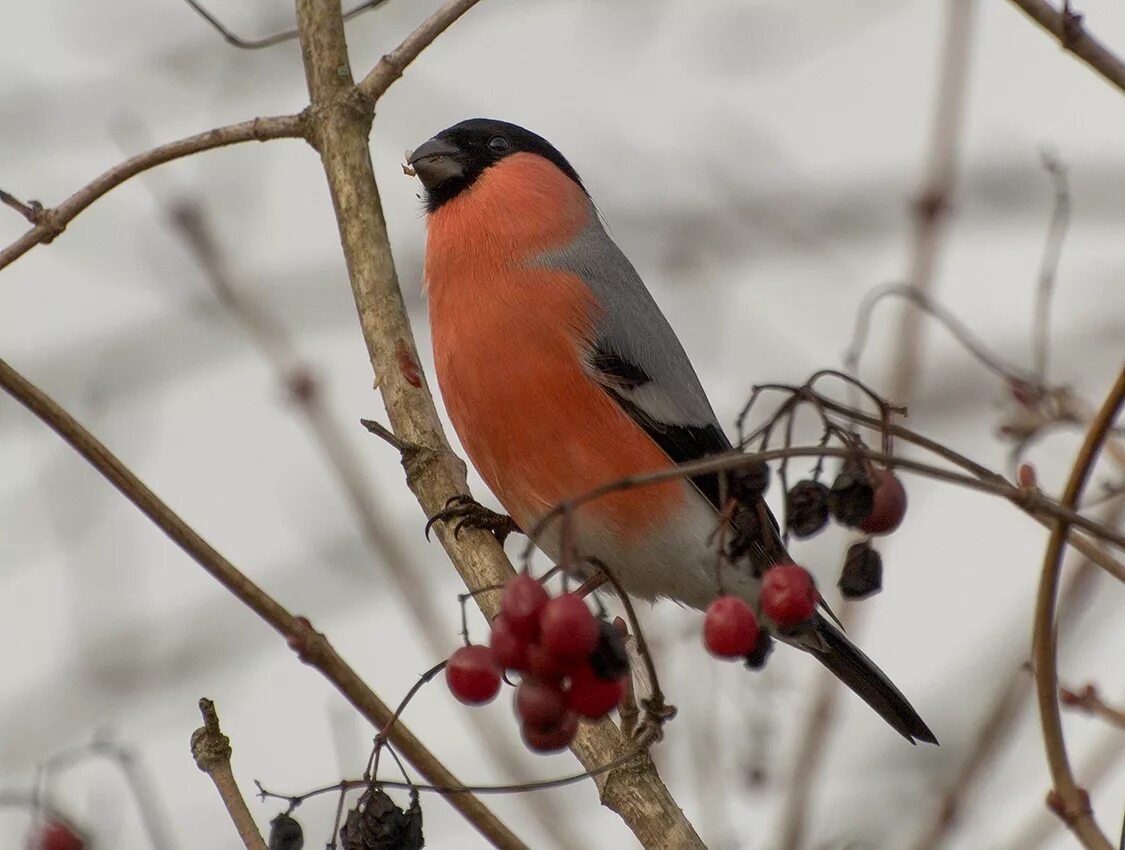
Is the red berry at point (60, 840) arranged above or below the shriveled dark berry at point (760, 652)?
above

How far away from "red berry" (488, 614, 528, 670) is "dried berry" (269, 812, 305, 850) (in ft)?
1.91

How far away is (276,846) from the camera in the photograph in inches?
79.7

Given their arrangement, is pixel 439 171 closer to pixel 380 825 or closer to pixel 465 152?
pixel 465 152

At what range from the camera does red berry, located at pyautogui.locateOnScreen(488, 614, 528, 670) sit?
1638 mm

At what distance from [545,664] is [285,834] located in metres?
0.63

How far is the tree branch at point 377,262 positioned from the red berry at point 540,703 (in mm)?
1293

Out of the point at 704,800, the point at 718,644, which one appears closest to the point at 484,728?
the point at 704,800

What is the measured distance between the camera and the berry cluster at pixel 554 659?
160 cm

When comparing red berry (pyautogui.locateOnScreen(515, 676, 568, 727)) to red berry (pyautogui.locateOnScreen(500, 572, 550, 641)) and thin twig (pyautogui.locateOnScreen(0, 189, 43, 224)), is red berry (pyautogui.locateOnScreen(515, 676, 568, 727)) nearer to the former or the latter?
red berry (pyautogui.locateOnScreen(500, 572, 550, 641))

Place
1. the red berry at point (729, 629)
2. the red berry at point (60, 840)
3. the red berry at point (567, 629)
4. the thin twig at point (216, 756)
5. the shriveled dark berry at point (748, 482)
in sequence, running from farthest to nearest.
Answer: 1. the red berry at point (60, 840)
2. the shriveled dark berry at point (748, 482)
3. the red berry at point (729, 629)
4. the thin twig at point (216, 756)
5. the red berry at point (567, 629)

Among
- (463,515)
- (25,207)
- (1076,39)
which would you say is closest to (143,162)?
(25,207)

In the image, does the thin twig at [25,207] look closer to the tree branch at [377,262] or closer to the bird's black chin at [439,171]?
the tree branch at [377,262]

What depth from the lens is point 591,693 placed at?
1.67m

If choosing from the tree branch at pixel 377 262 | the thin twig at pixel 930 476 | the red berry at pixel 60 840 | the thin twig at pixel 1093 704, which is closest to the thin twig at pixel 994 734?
the thin twig at pixel 1093 704
